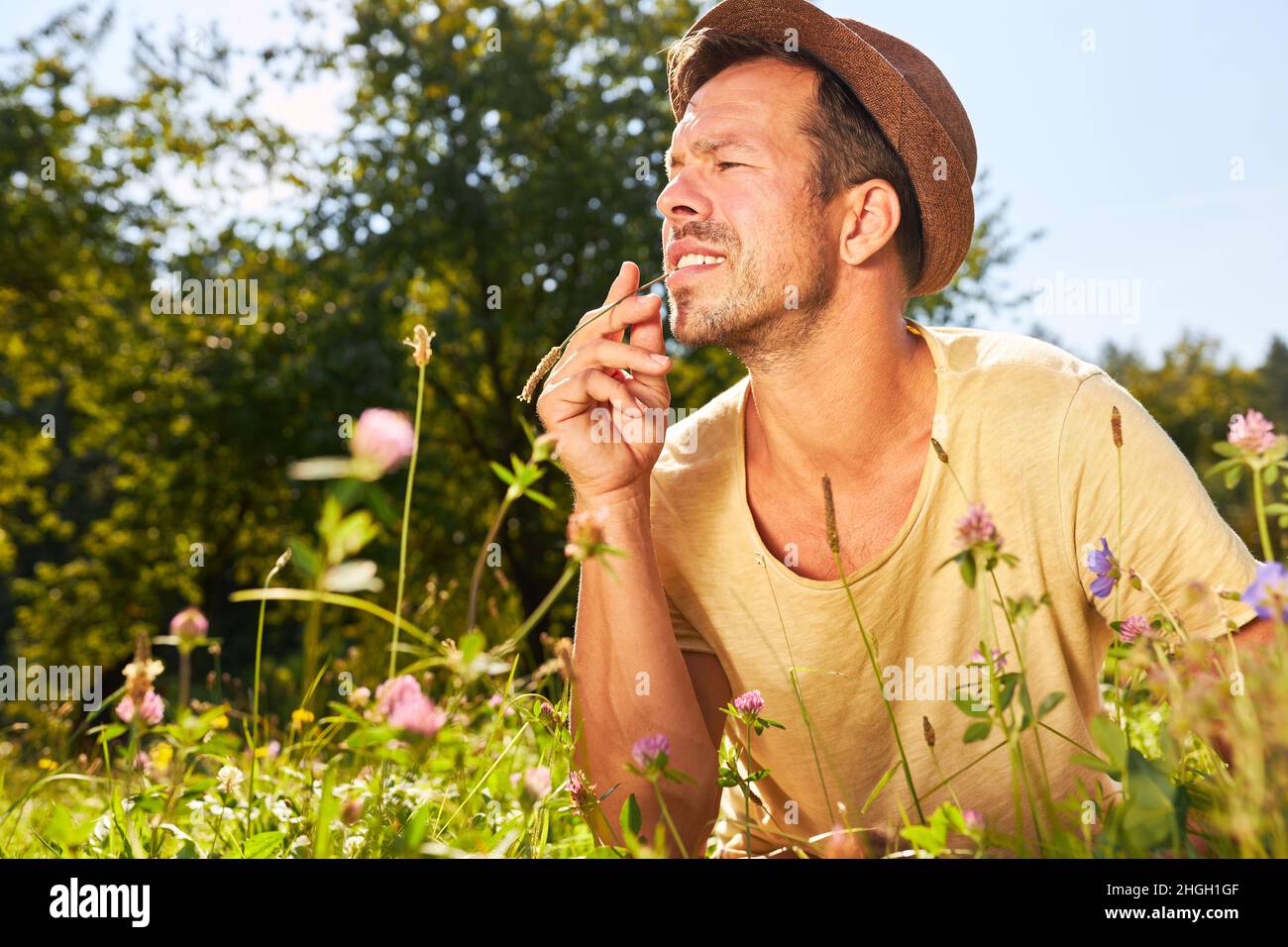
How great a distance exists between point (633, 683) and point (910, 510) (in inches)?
31.7

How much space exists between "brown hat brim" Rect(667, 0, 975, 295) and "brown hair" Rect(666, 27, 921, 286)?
22 millimetres

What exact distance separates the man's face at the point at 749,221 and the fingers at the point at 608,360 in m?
0.29

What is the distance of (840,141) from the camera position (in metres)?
2.65

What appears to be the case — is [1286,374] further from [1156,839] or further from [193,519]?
[1156,839]

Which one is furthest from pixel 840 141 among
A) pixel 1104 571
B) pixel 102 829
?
pixel 102 829

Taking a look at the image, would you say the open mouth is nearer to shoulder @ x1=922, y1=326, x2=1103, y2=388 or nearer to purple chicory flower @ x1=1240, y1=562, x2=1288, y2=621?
shoulder @ x1=922, y1=326, x2=1103, y2=388

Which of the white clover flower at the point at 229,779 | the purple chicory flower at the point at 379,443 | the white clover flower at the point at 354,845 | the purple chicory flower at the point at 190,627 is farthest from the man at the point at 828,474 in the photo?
the purple chicory flower at the point at 379,443

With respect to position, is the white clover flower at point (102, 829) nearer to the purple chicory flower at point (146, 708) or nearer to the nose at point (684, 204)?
the purple chicory flower at point (146, 708)

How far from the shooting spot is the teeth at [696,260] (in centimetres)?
241

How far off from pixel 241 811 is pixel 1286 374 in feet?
190

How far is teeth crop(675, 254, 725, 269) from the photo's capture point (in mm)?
2410

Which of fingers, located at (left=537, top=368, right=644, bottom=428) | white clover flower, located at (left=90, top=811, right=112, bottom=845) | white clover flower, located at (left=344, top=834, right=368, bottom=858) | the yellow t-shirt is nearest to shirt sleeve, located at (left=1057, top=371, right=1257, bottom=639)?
the yellow t-shirt
